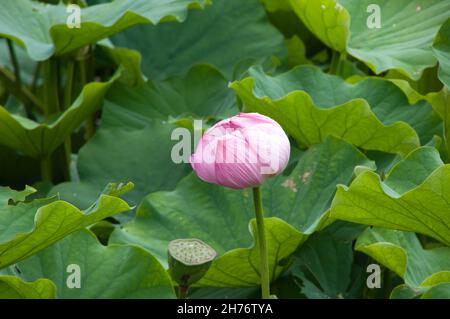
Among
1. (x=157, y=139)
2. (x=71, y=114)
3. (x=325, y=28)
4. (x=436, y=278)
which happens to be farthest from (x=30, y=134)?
(x=436, y=278)

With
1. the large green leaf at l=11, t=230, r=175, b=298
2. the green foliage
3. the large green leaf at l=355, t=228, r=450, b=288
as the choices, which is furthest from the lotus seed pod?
the large green leaf at l=355, t=228, r=450, b=288

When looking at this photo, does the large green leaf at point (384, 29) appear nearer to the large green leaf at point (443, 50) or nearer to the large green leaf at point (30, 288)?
the large green leaf at point (443, 50)

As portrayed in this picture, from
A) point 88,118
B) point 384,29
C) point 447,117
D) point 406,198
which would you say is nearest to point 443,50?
point 447,117

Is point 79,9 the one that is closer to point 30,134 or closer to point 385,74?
point 30,134

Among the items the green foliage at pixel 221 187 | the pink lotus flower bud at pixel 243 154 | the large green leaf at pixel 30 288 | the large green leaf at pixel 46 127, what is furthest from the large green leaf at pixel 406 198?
the large green leaf at pixel 46 127

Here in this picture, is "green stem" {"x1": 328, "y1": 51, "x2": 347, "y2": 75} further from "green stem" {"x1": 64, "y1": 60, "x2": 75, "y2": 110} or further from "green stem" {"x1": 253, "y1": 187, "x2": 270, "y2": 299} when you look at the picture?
"green stem" {"x1": 253, "y1": 187, "x2": 270, "y2": 299}
